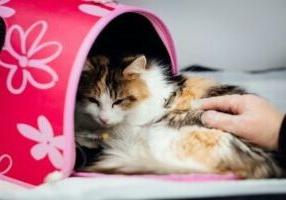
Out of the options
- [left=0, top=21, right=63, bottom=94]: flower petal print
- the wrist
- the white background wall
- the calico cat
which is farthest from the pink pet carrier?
the white background wall

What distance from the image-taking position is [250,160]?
112 centimetres

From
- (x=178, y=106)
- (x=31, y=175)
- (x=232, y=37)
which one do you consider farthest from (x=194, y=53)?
(x=31, y=175)

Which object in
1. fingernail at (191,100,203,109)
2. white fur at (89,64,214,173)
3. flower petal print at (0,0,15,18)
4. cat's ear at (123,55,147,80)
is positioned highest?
flower petal print at (0,0,15,18)

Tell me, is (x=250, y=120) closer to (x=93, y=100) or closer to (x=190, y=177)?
(x=190, y=177)

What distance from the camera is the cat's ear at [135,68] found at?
127cm

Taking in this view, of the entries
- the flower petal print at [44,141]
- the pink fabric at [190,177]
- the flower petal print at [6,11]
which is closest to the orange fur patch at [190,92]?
the pink fabric at [190,177]

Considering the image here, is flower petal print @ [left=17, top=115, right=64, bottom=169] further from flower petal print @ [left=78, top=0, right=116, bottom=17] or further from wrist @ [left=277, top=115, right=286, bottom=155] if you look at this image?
wrist @ [left=277, top=115, right=286, bottom=155]

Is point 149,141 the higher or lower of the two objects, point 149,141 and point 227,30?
the lower

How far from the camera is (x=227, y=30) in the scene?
6.80 feet

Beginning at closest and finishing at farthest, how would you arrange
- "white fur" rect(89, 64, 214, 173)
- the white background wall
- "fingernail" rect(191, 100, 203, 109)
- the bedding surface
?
1. the bedding surface
2. "white fur" rect(89, 64, 214, 173)
3. "fingernail" rect(191, 100, 203, 109)
4. the white background wall

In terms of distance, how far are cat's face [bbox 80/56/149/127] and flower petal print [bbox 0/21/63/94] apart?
16 centimetres

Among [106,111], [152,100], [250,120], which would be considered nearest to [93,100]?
[106,111]

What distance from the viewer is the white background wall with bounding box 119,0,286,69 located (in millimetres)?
2025

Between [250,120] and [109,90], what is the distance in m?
0.35
